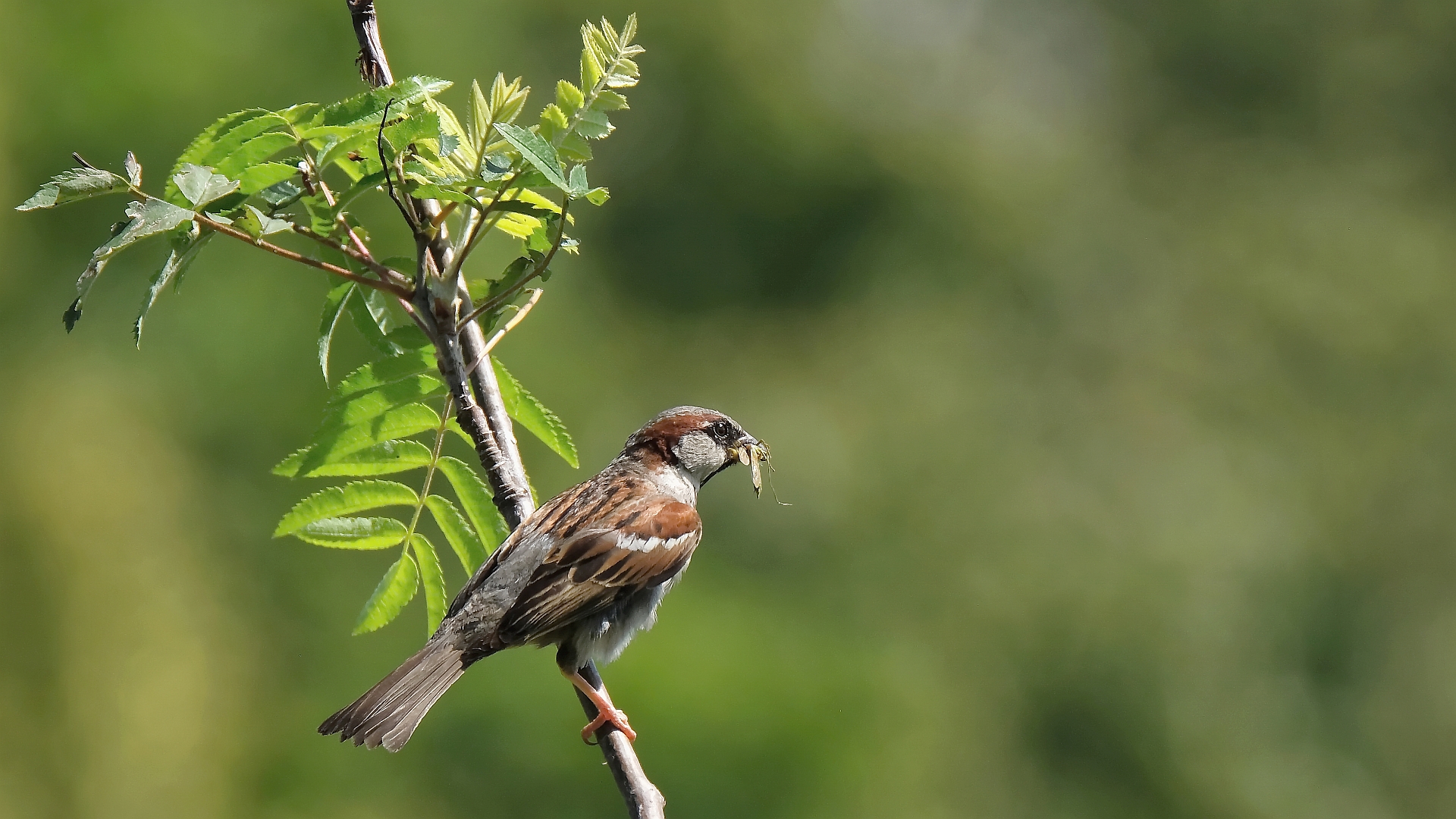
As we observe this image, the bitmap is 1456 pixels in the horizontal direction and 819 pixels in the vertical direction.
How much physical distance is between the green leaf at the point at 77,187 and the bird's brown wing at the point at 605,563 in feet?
5.49

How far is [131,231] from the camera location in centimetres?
252

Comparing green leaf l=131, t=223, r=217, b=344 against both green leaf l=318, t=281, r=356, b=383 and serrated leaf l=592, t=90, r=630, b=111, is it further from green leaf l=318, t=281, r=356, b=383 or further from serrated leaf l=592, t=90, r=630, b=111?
serrated leaf l=592, t=90, r=630, b=111

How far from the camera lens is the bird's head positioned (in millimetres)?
4484

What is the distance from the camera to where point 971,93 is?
2420 cm

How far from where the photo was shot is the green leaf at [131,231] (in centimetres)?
246

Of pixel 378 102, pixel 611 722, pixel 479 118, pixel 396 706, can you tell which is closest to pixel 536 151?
pixel 479 118

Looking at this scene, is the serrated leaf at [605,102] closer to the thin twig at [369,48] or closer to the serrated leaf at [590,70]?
the serrated leaf at [590,70]

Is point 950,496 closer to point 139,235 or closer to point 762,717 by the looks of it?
point 762,717

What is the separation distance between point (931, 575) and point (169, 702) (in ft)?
36.6

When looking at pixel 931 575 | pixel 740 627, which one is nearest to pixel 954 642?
pixel 931 575

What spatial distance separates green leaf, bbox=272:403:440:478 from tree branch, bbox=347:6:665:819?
198 millimetres

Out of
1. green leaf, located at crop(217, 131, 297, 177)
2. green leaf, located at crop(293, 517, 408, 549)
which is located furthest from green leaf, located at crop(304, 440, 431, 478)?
green leaf, located at crop(217, 131, 297, 177)

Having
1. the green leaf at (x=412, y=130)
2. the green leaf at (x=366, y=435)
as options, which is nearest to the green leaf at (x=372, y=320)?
the green leaf at (x=366, y=435)

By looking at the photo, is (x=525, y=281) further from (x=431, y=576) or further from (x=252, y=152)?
(x=431, y=576)
